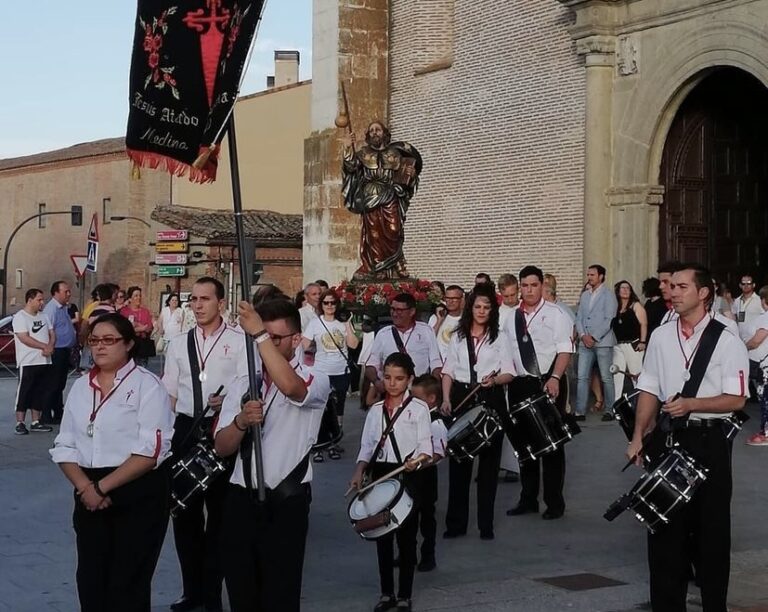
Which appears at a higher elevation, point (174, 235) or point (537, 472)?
point (174, 235)

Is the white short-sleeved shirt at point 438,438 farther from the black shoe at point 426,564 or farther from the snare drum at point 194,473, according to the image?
the snare drum at point 194,473

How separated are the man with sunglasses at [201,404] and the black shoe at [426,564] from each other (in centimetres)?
151

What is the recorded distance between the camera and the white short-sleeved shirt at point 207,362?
8.23 m

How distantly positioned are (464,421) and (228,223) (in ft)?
135

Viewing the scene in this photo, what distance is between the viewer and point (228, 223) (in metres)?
50.7

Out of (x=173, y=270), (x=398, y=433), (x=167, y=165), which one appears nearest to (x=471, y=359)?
(x=398, y=433)

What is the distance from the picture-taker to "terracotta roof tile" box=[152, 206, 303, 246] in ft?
158

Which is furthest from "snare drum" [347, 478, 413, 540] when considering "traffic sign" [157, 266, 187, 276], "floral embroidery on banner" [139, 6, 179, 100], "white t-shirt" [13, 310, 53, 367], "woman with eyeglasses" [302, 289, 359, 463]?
"traffic sign" [157, 266, 187, 276]

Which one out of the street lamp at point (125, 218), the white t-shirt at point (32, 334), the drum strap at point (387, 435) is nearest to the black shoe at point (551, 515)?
the drum strap at point (387, 435)

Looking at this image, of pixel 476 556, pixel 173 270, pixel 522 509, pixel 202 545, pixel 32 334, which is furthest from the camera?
pixel 173 270

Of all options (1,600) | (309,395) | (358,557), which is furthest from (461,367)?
(309,395)

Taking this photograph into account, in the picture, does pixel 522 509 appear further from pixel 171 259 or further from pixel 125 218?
pixel 125 218

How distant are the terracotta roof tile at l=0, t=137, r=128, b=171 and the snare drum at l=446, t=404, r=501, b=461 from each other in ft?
145

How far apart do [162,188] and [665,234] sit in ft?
115
